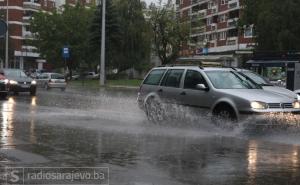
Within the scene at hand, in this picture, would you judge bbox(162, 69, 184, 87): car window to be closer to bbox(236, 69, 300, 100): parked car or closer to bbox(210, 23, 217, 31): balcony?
bbox(236, 69, 300, 100): parked car

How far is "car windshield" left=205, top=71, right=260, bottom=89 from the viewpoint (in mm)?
15166

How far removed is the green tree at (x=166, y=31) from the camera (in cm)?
6844

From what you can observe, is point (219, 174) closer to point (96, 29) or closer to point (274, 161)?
point (274, 161)

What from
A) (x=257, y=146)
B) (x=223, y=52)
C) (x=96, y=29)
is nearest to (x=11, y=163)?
(x=257, y=146)

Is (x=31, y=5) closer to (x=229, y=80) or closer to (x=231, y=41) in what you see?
(x=231, y=41)

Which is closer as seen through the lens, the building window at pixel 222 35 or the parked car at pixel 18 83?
the parked car at pixel 18 83

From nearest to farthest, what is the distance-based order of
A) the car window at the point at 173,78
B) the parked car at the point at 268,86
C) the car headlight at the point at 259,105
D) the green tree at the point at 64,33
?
the car headlight at the point at 259,105, the parked car at the point at 268,86, the car window at the point at 173,78, the green tree at the point at 64,33

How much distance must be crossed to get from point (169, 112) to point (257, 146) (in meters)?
4.65

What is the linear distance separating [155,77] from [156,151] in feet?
22.3

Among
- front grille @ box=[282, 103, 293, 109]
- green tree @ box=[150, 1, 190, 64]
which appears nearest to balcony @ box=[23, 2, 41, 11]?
green tree @ box=[150, 1, 190, 64]

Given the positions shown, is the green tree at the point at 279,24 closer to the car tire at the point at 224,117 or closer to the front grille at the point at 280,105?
the car tire at the point at 224,117

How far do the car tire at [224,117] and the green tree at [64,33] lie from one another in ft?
204

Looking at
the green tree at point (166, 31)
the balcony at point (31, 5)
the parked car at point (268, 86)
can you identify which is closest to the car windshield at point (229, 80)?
the parked car at point (268, 86)

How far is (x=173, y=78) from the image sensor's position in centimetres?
1670
